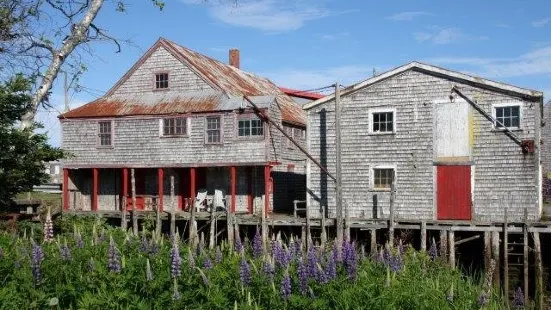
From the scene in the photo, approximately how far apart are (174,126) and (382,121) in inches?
404

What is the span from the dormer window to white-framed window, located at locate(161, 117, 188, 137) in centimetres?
223

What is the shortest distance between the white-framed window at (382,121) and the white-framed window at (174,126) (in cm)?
918

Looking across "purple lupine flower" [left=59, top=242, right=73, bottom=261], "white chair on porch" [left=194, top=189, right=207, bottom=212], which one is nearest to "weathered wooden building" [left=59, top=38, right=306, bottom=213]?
"white chair on porch" [left=194, top=189, right=207, bottom=212]

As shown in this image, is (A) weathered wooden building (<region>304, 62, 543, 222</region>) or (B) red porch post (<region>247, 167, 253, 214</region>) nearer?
(A) weathered wooden building (<region>304, 62, 543, 222</region>)

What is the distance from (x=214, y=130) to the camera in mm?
30250

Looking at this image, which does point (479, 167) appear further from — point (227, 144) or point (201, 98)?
point (201, 98)

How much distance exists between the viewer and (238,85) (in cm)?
3391

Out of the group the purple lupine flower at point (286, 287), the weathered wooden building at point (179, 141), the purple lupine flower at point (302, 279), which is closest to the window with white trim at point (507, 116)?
the weathered wooden building at point (179, 141)

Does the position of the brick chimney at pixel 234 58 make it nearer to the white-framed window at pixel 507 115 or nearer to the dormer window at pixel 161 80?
the dormer window at pixel 161 80

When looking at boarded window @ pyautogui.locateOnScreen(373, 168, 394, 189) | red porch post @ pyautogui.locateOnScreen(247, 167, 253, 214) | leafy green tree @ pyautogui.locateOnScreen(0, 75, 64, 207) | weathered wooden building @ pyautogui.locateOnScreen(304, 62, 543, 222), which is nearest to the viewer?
leafy green tree @ pyautogui.locateOnScreen(0, 75, 64, 207)

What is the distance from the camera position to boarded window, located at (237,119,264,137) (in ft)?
97.1

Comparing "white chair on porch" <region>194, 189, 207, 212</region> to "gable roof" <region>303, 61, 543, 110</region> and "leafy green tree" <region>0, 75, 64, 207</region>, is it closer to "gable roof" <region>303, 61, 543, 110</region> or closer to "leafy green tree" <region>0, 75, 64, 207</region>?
"gable roof" <region>303, 61, 543, 110</region>

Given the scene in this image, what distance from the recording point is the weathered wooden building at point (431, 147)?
24.4 m

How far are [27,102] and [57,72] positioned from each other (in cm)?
139
